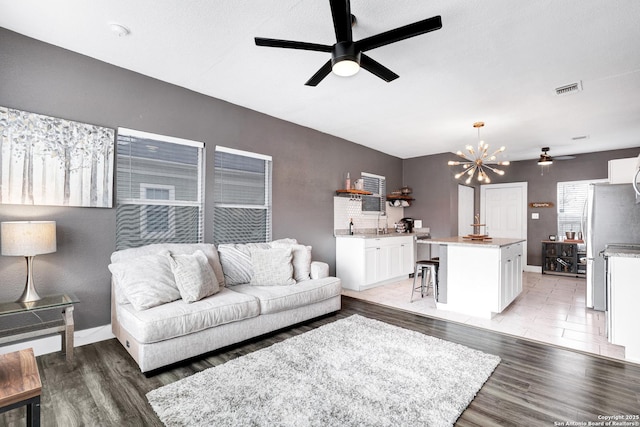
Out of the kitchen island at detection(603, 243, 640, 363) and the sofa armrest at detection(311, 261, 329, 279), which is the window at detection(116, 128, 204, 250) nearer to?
the sofa armrest at detection(311, 261, 329, 279)

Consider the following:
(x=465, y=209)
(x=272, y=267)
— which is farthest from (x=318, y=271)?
(x=465, y=209)

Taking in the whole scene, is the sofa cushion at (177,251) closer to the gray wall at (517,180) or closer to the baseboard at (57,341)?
the baseboard at (57,341)

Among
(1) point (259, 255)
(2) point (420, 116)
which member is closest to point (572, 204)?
(2) point (420, 116)

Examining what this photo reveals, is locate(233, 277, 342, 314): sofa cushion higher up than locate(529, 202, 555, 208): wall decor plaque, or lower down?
lower down

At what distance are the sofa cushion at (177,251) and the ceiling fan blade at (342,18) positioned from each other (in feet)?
8.07

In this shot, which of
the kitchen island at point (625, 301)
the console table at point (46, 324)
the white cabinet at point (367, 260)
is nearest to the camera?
the console table at point (46, 324)

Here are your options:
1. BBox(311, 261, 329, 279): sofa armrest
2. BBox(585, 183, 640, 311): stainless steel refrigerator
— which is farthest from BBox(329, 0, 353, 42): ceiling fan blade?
BBox(585, 183, 640, 311): stainless steel refrigerator

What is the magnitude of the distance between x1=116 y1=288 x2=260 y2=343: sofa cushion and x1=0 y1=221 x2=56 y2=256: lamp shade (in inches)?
31.3

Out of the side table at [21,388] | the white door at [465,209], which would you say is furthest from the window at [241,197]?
the white door at [465,209]

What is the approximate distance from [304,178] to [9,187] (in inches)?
132

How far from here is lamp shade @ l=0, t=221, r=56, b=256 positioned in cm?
227

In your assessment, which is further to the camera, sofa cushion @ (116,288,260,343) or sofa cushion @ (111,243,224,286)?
sofa cushion @ (111,243,224,286)

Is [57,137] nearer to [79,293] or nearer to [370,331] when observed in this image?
[79,293]

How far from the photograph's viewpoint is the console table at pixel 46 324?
90.8 inches
